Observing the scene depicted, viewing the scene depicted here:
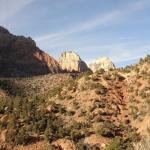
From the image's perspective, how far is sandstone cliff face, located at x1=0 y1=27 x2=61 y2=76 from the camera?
571 feet

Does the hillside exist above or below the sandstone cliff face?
below

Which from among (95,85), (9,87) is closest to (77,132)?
(95,85)

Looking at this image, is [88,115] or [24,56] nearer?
[88,115]

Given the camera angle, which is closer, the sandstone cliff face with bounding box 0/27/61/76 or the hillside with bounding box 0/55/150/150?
the hillside with bounding box 0/55/150/150

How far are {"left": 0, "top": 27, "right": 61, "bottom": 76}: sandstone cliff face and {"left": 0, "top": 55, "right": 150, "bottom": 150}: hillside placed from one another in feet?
361

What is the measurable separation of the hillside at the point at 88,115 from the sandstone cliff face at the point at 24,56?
110m

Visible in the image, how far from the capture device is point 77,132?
46656mm

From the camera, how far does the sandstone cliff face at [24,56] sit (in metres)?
174

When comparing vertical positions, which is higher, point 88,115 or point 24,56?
point 24,56

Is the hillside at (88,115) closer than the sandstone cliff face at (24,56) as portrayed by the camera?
Yes

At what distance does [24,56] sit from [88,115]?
13416cm

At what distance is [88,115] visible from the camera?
50.6 m

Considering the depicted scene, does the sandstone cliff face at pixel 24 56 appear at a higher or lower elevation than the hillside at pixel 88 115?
higher

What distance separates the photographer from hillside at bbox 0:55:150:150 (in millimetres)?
44594
